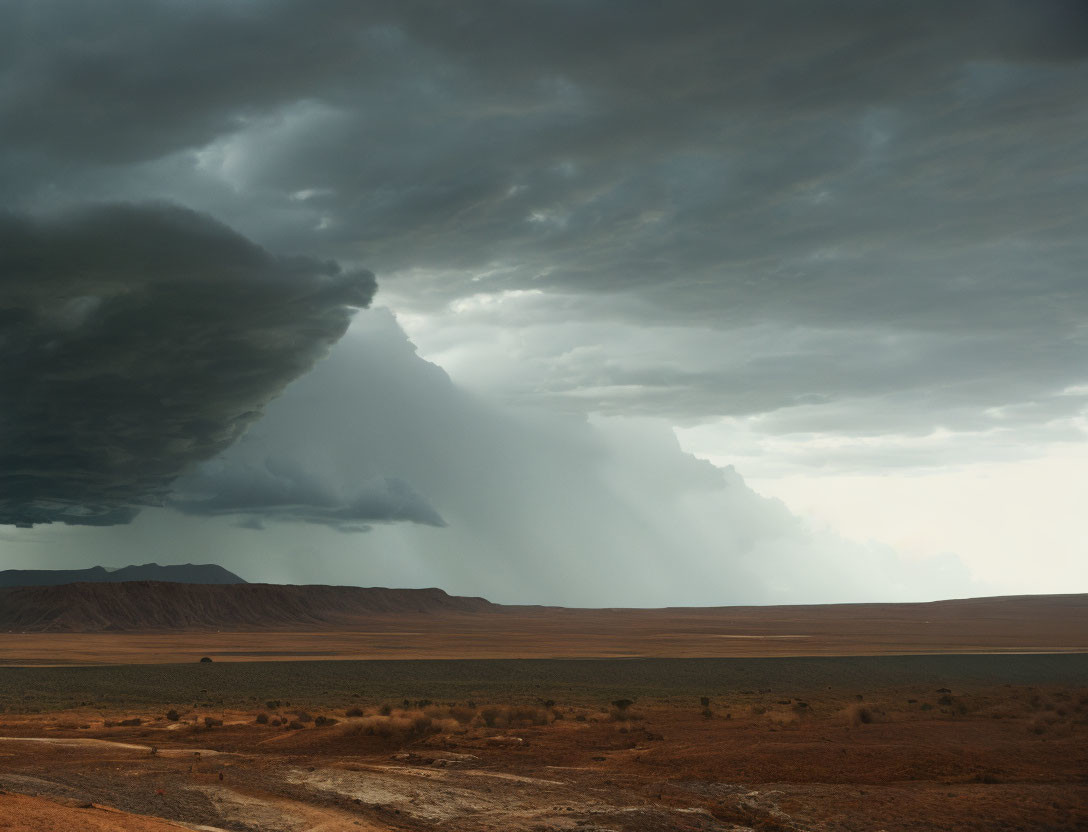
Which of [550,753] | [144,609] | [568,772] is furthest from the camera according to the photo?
[144,609]

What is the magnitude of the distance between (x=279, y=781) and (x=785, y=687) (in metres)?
35.7

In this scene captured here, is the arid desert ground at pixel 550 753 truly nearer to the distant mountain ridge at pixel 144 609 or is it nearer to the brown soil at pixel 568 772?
the brown soil at pixel 568 772

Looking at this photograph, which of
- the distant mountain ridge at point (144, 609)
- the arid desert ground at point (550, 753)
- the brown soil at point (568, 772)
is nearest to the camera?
the brown soil at point (568, 772)

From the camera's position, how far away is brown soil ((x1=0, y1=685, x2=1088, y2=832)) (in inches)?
740

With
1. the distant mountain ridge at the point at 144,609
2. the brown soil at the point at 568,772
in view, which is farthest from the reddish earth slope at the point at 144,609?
the brown soil at the point at 568,772

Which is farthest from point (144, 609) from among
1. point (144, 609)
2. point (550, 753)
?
point (550, 753)

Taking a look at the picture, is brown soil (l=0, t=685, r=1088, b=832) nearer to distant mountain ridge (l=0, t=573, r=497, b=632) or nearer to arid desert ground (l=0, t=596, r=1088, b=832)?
arid desert ground (l=0, t=596, r=1088, b=832)

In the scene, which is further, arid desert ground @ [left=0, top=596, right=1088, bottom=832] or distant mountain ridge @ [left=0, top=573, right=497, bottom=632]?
distant mountain ridge @ [left=0, top=573, right=497, bottom=632]

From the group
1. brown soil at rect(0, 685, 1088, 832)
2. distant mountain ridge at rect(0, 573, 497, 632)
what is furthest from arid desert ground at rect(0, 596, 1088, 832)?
distant mountain ridge at rect(0, 573, 497, 632)

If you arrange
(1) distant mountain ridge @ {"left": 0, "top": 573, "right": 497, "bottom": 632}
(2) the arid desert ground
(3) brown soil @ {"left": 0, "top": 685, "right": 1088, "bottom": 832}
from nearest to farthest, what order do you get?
(3) brown soil @ {"left": 0, "top": 685, "right": 1088, "bottom": 832}
(2) the arid desert ground
(1) distant mountain ridge @ {"left": 0, "top": 573, "right": 497, "bottom": 632}

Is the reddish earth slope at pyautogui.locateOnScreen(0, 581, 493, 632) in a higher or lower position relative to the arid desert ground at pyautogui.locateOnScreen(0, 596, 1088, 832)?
lower

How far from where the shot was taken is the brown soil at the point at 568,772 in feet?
61.7

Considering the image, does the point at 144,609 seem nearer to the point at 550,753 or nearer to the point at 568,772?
the point at 550,753

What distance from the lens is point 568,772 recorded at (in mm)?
23922
